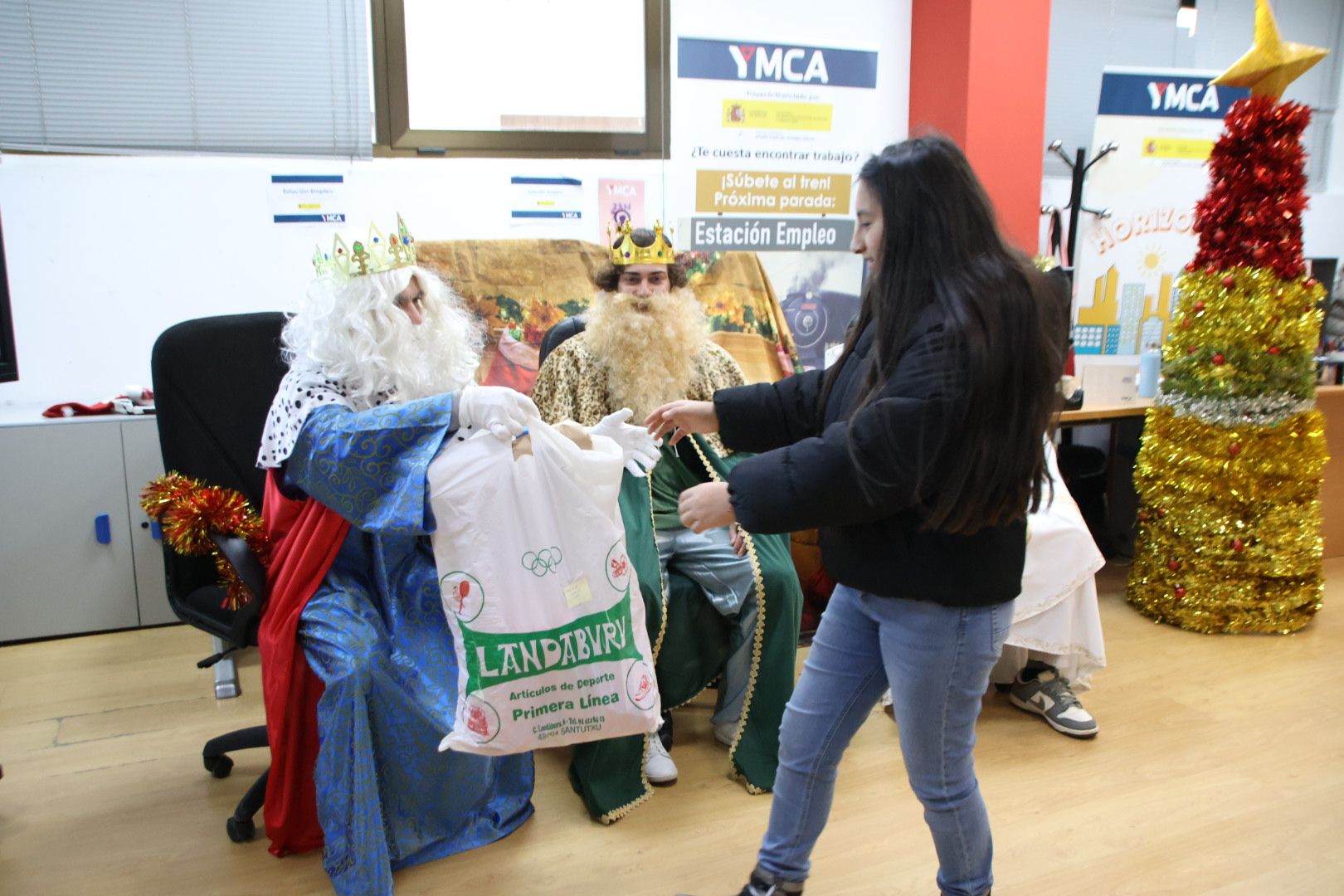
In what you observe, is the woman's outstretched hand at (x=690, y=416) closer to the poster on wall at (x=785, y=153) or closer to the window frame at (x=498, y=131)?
the poster on wall at (x=785, y=153)

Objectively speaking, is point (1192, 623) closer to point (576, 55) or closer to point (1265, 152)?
point (1265, 152)

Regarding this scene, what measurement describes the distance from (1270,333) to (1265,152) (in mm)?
594

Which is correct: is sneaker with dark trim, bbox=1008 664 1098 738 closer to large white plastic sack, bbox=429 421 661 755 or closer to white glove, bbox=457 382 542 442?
large white plastic sack, bbox=429 421 661 755

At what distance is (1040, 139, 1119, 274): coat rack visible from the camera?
4469 millimetres

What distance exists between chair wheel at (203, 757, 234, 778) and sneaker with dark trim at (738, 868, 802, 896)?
4.95 ft

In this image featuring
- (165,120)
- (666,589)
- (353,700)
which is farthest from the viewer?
(165,120)

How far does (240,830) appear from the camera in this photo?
2127 mm

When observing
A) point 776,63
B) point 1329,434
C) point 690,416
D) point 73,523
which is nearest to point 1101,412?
point 1329,434

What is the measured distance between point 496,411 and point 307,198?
2146 millimetres

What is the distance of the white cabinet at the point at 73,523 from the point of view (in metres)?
3.17

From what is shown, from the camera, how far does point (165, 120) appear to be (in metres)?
3.34

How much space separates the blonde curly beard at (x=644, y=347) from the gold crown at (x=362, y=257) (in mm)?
672

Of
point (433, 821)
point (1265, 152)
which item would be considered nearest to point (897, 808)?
point (433, 821)

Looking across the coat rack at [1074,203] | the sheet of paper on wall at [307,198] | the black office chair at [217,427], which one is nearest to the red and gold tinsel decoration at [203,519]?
the black office chair at [217,427]
